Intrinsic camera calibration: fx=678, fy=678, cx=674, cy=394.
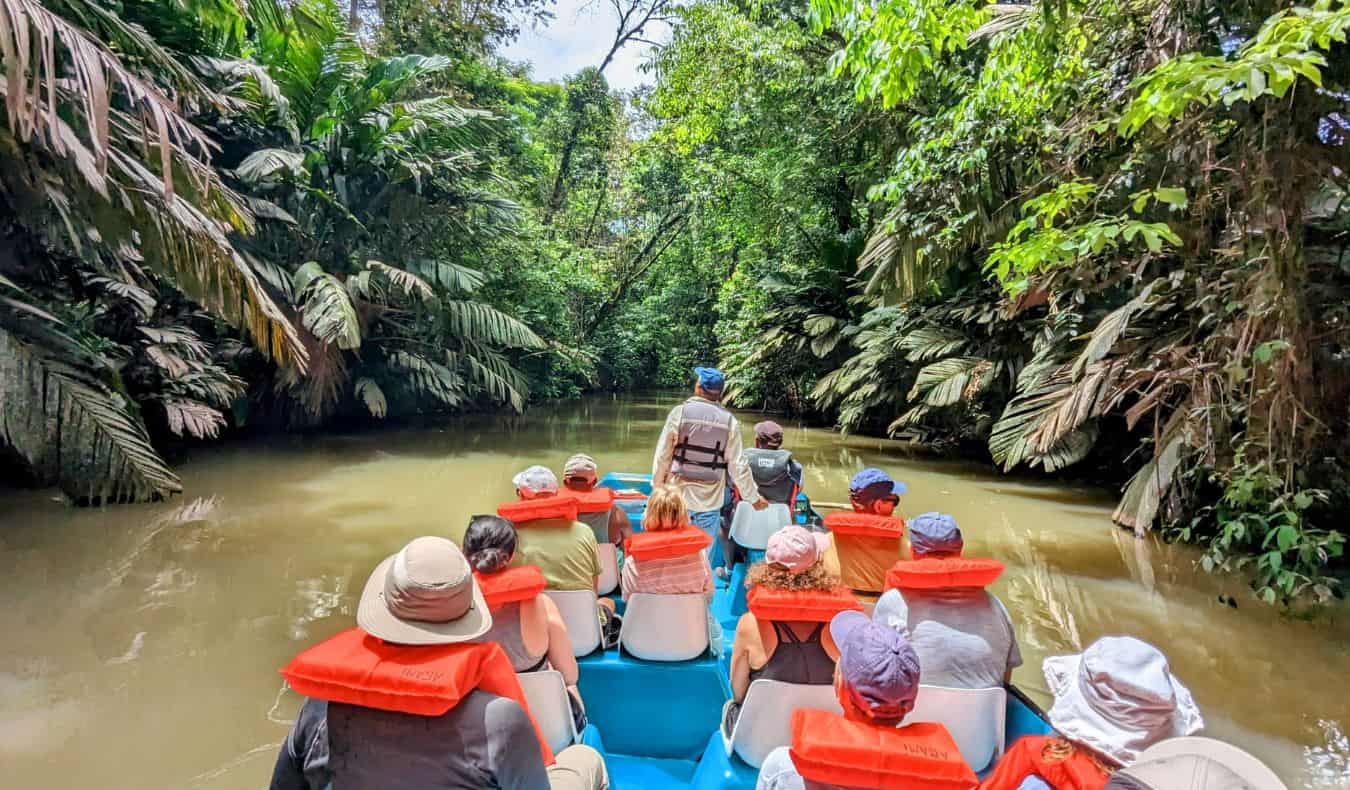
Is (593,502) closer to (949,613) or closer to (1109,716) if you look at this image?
(949,613)

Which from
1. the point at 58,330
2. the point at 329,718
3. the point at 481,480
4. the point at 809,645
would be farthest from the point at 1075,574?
the point at 58,330

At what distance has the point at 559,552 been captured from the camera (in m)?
2.81

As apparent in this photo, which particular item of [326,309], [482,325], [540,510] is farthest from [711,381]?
[482,325]

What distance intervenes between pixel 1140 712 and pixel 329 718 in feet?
5.07

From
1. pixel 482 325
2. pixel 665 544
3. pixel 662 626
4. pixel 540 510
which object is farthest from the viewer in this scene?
pixel 482 325

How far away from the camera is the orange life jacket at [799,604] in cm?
201

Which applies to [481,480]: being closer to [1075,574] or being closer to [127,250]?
[127,250]

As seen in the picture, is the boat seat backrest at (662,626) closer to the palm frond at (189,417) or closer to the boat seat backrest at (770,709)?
the boat seat backrest at (770,709)

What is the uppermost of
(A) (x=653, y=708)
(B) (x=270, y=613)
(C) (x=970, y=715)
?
(C) (x=970, y=715)

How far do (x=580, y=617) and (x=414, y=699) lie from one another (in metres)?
1.64

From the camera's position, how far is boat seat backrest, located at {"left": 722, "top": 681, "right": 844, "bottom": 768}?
2021 millimetres

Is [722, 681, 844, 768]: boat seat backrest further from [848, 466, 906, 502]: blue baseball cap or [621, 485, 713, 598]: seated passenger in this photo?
[848, 466, 906, 502]: blue baseball cap

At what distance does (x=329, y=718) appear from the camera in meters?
1.31

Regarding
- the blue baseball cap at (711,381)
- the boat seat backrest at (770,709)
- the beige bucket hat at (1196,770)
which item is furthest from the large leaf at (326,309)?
the beige bucket hat at (1196,770)
